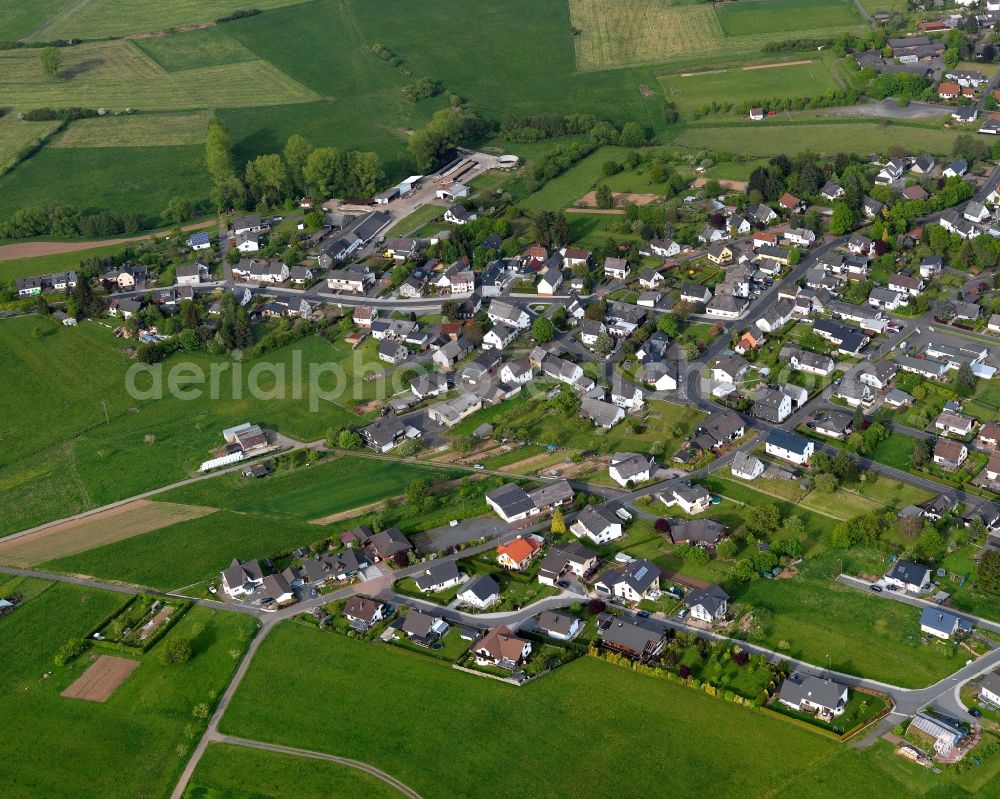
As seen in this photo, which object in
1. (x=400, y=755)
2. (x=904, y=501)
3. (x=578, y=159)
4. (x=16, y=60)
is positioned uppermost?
(x=16, y=60)

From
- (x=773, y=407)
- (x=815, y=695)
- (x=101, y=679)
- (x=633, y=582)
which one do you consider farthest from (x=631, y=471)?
(x=101, y=679)

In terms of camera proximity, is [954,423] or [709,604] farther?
[954,423]

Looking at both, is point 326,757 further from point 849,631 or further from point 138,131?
point 138,131

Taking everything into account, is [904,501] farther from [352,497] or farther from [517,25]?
[517,25]

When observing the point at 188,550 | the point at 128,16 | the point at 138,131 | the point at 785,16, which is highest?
the point at 128,16

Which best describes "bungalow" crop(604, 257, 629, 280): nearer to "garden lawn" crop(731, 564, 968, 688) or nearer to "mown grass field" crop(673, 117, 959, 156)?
"mown grass field" crop(673, 117, 959, 156)

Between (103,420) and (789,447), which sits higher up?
(789,447)

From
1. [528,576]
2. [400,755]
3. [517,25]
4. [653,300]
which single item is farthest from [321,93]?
[400,755]

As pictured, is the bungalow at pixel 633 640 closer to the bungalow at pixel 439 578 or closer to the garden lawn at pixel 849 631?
the garden lawn at pixel 849 631
